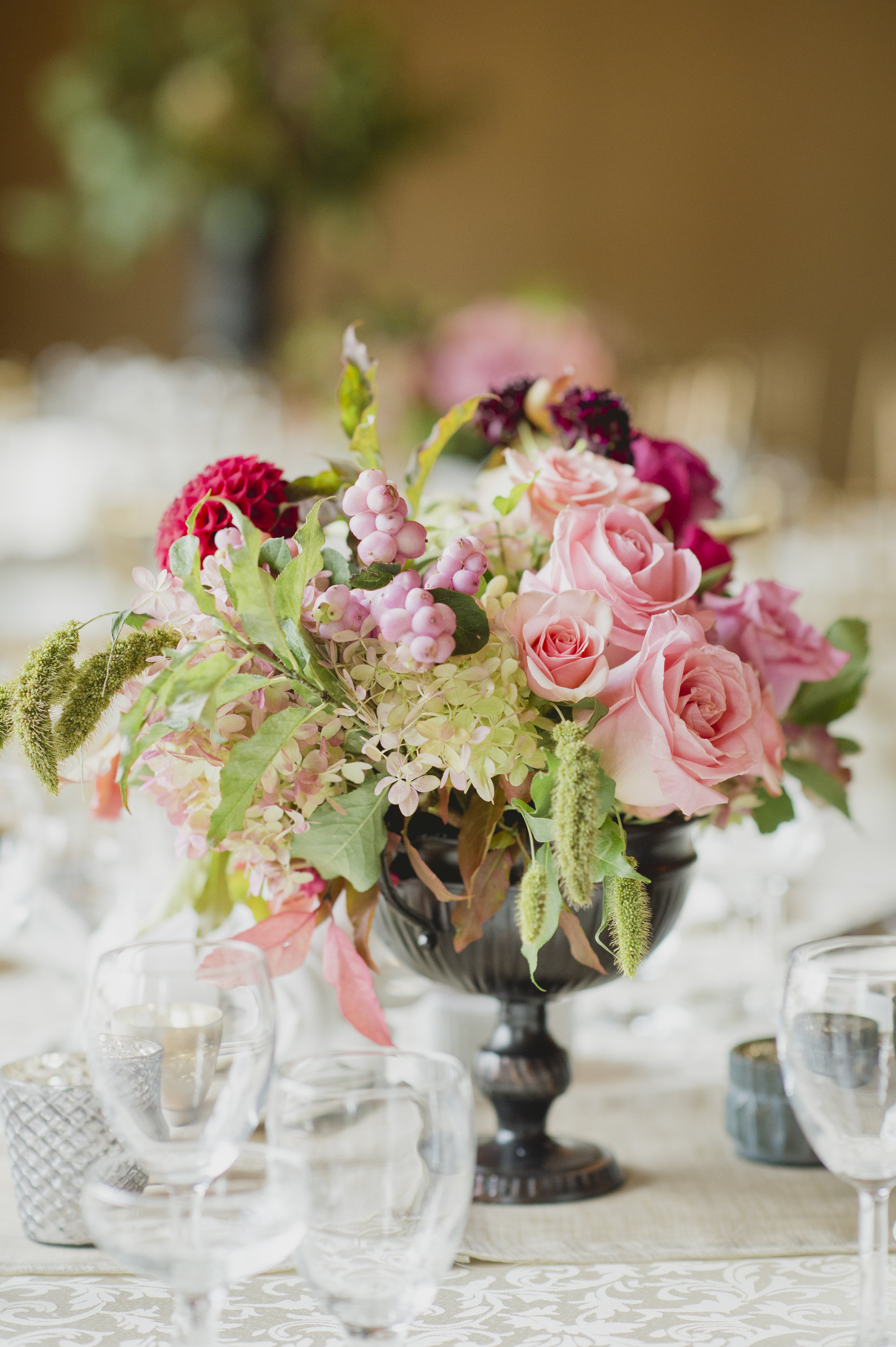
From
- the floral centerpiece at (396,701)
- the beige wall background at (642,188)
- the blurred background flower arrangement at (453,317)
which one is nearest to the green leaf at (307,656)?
the floral centerpiece at (396,701)

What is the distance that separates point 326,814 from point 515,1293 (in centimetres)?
26

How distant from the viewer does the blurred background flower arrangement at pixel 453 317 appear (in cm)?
109

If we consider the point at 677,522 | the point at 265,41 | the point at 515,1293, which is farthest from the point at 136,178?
the point at 515,1293

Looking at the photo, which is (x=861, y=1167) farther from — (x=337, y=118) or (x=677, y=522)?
(x=337, y=118)

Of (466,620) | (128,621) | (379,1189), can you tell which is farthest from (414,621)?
(379,1189)

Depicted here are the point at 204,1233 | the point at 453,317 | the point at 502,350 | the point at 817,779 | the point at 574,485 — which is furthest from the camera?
the point at 453,317

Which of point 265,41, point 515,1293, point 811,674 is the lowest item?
point 515,1293

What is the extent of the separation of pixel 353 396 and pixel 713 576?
9.4 inches

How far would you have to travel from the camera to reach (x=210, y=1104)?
63cm

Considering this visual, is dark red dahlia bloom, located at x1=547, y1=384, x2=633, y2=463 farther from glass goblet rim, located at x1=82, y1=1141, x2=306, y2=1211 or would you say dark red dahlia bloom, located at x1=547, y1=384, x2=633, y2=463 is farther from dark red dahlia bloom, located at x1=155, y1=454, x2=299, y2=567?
glass goblet rim, located at x1=82, y1=1141, x2=306, y2=1211

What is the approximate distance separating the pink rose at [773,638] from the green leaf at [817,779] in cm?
7

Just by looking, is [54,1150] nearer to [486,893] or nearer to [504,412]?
[486,893]

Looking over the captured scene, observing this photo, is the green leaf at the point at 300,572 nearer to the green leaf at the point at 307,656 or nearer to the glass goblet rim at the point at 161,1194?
the green leaf at the point at 307,656

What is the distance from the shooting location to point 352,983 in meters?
0.77
